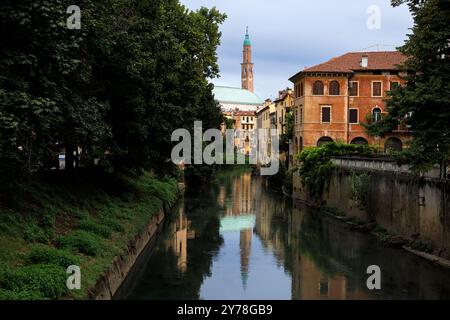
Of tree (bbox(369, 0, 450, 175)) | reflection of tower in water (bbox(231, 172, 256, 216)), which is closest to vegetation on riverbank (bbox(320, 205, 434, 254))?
tree (bbox(369, 0, 450, 175))

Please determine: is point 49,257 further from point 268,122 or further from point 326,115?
point 268,122

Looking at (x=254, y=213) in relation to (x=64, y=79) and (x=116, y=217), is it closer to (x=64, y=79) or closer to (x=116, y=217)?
(x=116, y=217)

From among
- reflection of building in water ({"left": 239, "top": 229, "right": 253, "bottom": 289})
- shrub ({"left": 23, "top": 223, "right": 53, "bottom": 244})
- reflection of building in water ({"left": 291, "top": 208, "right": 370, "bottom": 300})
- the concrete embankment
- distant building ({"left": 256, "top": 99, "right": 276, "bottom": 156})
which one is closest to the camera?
shrub ({"left": 23, "top": 223, "right": 53, "bottom": 244})

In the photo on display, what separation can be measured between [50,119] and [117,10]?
10.7 metres

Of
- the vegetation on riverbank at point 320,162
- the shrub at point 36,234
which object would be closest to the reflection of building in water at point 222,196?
the vegetation on riverbank at point 320,162

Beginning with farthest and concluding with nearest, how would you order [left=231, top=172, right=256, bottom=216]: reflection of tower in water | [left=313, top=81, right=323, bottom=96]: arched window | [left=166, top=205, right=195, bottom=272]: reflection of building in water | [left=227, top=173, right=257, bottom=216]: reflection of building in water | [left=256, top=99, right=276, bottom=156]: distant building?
1. [left=256, top=99, right=276, bottom=156]: distant building
2. [left=313, top=81, right=323, bottom=96]: arched window
3. [left=231, top=172, right=256, bottom=216]: reflection of tower in water
4. [left=227, top=173, right=257, bottom=216]: reflection of building in water
5. [left=166, top=205, right=195, bottom=272]: reflection of building in water

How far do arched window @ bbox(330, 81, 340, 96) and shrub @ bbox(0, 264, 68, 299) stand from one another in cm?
4303

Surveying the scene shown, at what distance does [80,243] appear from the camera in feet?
59.8

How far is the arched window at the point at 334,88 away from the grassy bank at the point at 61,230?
1104 inches

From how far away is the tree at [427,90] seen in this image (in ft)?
66.4

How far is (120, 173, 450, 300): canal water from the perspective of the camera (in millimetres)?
19906

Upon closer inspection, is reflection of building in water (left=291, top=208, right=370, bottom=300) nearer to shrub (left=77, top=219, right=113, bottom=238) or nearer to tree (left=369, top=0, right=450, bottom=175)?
tree (left=369, top=0, right=450, bottom=175)

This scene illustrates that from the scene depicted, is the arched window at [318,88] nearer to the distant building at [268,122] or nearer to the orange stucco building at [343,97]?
the orange stucco building at [343,97]

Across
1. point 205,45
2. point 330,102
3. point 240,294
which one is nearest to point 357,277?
point 240,294
